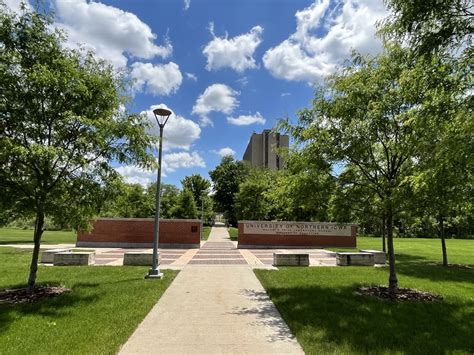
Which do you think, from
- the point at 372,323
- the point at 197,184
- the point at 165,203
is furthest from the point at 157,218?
the point at 197,184

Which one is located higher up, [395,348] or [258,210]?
[258,210]

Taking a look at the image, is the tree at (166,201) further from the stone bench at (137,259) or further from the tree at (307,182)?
the tree at (307,182)

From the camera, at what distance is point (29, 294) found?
8.42 metres

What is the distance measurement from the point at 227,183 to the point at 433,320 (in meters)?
54.0

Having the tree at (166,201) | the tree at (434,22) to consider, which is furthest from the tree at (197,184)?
the tree at (434,22)

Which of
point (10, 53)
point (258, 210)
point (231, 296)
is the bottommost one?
point (231, 296)

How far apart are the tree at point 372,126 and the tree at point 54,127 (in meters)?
4.79

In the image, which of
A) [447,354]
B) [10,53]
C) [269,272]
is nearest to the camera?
[447,354]

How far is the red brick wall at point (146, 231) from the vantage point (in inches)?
987

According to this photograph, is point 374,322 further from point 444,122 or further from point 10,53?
point 10,53

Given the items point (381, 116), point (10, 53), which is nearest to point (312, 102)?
point (381, 116)

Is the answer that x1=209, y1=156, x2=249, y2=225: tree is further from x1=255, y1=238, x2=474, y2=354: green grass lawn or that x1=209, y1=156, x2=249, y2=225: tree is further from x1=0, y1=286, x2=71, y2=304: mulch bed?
x1=0, y1=286, x2=71, y2=304: mulch bed

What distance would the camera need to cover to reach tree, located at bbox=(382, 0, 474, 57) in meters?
5.52

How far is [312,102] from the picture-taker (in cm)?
984
